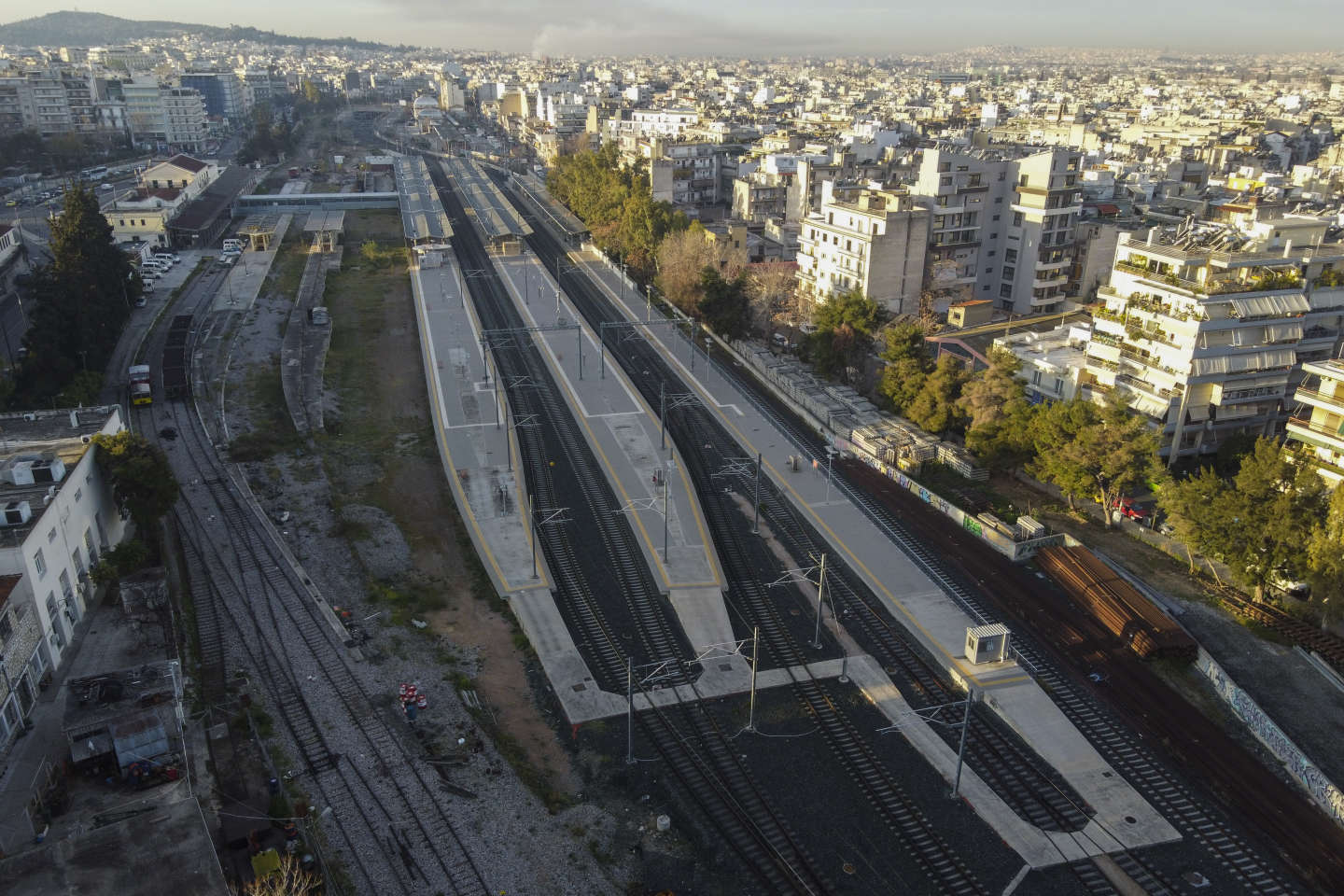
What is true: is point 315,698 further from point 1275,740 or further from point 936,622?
point 1275,740

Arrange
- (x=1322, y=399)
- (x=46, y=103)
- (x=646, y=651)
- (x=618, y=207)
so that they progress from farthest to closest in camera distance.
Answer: (x=46, y=103) < (x=618, y=207) < (x=1322, y=399) < (x=646, y=651)

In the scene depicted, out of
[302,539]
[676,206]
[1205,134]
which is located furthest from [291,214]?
[1205,134]

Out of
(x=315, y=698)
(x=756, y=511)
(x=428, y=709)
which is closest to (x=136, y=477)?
(x=315, y=698)

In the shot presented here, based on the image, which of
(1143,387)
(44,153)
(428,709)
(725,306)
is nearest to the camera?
(428,709)

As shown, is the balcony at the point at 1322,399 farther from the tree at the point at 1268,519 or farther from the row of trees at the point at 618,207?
the row of trees at the point at 618,207

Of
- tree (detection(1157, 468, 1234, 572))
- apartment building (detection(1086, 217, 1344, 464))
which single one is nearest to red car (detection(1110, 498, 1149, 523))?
apartment building (detection(1086, 217, 1344, 464))

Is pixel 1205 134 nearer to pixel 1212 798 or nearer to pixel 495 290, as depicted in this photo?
pixel 495 290

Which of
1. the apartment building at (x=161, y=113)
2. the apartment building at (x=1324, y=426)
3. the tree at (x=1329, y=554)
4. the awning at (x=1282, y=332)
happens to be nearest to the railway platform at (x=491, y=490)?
the tree at (x=1329, y=554)

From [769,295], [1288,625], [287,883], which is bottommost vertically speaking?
[287,883]
